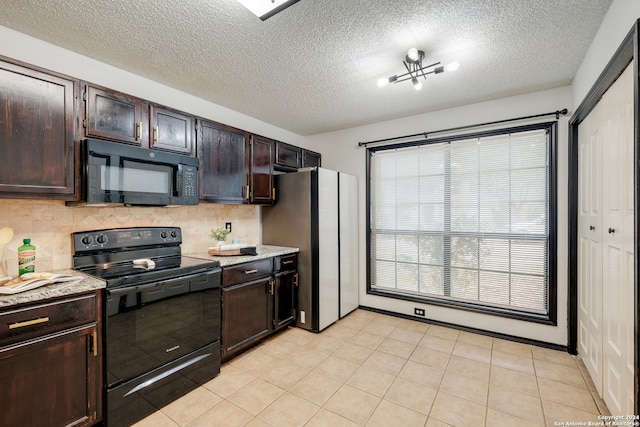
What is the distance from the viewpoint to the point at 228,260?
2520 mm

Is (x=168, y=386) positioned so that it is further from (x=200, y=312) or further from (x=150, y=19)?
(x=150, y=19)

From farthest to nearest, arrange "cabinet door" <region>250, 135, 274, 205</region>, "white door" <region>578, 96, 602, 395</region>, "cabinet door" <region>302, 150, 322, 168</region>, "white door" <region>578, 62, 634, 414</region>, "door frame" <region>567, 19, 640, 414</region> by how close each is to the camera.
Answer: "cabinet door" <region>302, 150, 322, 168</region>
"cabinet door" <region>250, 135, 274, 205</region>
"white door" <region>578, 96, 602, 395</region>
"white door" <region>578, 62, 634, 414</region>
"door frame" <region>567, 19, 640, 414</region>

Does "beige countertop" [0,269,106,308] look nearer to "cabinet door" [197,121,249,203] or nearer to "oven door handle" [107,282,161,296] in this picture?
"oven door handle" [107,282,161,296]

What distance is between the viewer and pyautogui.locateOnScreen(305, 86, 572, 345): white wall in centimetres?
271

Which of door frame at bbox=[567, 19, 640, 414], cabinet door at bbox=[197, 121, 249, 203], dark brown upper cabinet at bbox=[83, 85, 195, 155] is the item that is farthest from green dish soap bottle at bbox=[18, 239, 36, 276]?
door frame at bbox=[567, 19, 640, 414]

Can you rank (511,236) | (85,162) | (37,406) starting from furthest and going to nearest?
(511,236) → (85,162) → (37,406)

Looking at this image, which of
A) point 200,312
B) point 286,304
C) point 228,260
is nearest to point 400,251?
point 286,304

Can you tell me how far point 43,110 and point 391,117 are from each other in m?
3.18

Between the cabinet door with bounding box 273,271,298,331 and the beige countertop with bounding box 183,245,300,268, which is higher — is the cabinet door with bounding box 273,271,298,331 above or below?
below

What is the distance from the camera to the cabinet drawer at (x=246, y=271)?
8.16 ft

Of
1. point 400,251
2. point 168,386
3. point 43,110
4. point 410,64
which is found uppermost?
point 410,64

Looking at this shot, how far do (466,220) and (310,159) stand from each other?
2.11 m

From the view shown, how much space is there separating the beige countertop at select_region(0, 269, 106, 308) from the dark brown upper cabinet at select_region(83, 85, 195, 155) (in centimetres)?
97

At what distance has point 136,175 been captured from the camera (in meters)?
2.12
